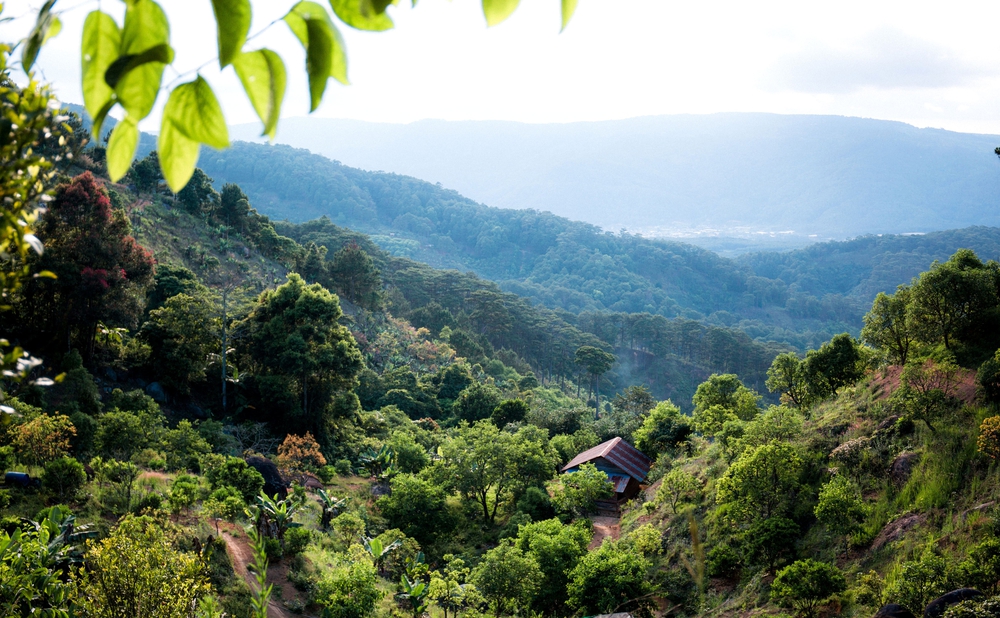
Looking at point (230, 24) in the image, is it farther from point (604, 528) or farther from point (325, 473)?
point (604, 528)

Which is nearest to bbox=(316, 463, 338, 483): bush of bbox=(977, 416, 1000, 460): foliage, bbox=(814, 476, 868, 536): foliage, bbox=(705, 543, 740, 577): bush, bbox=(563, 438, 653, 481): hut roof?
bbox=(563, 438, 653, 481): hut roof

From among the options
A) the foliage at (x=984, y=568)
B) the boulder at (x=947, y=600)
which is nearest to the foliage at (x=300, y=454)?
the boulder at (x=947, y=600)

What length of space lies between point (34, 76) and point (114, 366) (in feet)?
61.8

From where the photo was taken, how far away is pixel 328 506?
14.3 meters

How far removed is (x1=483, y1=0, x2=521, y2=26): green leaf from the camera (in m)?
0.55

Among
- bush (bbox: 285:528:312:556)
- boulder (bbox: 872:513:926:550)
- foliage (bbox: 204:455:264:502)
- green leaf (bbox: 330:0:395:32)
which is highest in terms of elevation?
green leaf (bbox: 330:0:395:32)

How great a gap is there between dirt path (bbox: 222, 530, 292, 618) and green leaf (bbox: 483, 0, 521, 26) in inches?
432

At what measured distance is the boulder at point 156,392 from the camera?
17195 millimetres

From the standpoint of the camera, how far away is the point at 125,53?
453 mm

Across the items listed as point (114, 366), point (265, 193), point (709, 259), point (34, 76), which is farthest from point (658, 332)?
point (265, 193)

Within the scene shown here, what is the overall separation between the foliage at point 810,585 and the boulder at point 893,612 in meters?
1.21

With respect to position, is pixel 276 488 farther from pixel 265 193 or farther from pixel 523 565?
pixel 265 193

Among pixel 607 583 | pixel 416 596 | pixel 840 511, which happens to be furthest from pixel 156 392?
pixel 840 511

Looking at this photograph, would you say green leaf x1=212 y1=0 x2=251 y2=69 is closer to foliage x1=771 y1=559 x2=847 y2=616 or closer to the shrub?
foliage x1=771 y1=559 x2=847 y2=616
